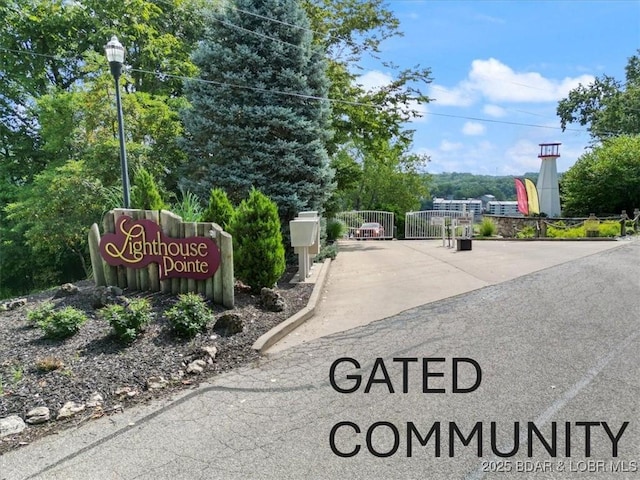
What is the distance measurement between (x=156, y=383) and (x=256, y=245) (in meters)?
2.64

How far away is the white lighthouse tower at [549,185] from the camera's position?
24.5 m

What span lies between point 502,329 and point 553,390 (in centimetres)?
147

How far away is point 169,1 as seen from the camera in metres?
14.6

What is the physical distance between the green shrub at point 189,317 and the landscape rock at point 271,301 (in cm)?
101

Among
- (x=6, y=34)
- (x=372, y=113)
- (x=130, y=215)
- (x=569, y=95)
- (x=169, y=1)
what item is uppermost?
(x=569, y=95)

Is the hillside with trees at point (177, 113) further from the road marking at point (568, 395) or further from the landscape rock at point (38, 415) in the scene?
the road marking at point (568, 395)

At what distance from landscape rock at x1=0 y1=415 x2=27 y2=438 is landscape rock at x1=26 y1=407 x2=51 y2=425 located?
5cm

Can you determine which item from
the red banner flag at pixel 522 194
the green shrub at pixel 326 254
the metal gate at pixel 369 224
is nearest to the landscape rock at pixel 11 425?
the green shrub at pixel 326 254

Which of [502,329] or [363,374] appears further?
[502,329]

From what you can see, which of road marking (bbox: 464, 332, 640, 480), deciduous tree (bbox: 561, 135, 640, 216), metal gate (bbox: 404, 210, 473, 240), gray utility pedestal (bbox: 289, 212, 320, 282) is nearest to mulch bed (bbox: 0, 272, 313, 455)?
gray utility pedestal (bbox: 289, 212, 320, 282)

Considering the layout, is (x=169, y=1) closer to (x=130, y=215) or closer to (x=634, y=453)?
(x=130, y=215)

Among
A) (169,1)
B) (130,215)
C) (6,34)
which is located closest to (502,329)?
(130,215)

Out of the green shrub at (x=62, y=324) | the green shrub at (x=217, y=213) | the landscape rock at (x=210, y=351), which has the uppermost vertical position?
the green shrub at (x=217, y=213)

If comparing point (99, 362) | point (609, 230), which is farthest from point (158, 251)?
point (609, 230)
